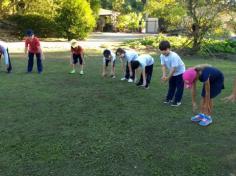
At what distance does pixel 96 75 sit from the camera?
38.0 ft

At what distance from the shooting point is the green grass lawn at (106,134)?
4.73 metres

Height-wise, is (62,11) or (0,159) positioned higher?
(62,11)

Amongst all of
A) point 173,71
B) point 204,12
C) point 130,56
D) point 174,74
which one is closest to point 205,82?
point 173,71

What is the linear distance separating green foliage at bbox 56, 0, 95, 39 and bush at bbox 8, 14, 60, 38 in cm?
209

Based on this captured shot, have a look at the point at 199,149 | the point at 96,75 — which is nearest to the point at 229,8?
the point at 96,75

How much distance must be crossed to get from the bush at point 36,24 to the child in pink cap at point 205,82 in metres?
22.6

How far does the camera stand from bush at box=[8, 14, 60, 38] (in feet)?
92.4

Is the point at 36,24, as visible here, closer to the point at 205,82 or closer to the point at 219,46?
the point at 219,46

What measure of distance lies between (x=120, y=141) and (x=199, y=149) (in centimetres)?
112

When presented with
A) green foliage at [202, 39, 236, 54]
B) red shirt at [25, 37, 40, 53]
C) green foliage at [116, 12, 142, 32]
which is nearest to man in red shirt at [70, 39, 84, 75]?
red shirt at [25, 37, 40, 53]

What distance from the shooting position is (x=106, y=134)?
5.95 metres

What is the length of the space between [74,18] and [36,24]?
13.0 ft

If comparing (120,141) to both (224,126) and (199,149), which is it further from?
(224,126)

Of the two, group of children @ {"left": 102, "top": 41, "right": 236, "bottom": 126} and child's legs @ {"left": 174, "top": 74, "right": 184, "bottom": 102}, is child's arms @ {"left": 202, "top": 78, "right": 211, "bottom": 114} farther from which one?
child's legs @ {"left": 174, "top": 74, "right": 184, "bottom": 102}
